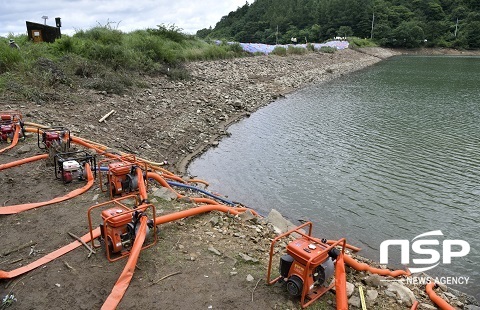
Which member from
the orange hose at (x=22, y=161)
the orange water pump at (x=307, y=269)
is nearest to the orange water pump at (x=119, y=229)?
the orange water pump at (x=307, y=269)

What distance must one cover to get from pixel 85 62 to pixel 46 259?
47.2ft

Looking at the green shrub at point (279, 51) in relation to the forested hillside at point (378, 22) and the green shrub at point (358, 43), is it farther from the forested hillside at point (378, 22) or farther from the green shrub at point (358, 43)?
the forested hillside at point (378, 22)

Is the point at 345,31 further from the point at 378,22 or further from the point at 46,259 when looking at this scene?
the point at 46,259

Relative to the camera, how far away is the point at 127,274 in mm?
4715

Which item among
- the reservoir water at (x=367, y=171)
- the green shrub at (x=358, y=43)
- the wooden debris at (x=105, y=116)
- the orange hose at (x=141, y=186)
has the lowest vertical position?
the reservoir water at (x=367, y=171)

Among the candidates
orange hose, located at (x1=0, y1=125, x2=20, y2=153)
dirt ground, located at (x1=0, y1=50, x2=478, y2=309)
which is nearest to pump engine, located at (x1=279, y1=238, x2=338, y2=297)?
dirt ground, located at (x1=0, y1=50, x2=478, y2=309)

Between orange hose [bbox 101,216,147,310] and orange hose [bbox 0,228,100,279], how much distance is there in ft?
2.98

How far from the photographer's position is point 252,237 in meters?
6.05

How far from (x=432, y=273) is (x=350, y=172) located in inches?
210

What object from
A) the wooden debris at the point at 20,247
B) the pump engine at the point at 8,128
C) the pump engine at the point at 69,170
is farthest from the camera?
the pump engine at the point at 8,128

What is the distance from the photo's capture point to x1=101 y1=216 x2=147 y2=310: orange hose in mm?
4320

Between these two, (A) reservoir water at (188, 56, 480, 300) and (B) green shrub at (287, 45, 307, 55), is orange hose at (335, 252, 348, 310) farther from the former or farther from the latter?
(B) green shrub at (287, 45, 307, 55)
